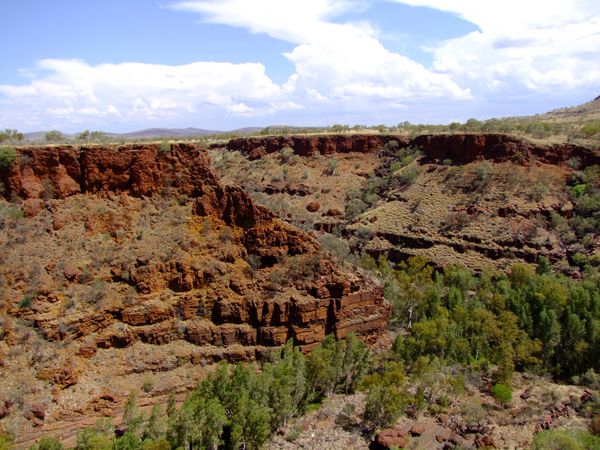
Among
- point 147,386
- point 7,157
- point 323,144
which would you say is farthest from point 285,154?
point 147,386

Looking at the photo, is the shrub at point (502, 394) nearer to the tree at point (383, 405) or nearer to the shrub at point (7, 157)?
the tree at point (383, 405)

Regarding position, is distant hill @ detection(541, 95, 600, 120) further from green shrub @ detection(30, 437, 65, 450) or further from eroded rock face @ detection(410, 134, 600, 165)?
green shrub @ detection(30, 437, 65, 450)

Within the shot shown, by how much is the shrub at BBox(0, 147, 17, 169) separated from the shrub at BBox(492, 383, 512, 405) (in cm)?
2917

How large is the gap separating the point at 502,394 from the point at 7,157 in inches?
1167

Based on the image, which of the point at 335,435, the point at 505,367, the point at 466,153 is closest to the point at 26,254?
the point at 335,435

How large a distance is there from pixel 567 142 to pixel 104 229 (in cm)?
5181

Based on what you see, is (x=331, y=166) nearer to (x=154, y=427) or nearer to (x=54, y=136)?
(x=54, y=136)

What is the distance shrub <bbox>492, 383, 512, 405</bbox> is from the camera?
27.8 m

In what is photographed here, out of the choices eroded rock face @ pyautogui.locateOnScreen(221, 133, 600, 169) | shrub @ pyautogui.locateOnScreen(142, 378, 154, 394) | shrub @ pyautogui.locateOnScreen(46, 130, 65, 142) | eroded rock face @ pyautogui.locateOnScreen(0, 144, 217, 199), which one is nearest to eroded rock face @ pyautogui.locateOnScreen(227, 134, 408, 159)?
eroded rock face @ pyautogui.locateOnScreen(221, 133, 600, 169)

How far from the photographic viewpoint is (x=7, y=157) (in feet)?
91.0

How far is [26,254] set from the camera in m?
26.0

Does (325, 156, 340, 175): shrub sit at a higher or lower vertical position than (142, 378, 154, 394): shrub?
higher

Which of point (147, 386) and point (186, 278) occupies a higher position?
point (186, 278)

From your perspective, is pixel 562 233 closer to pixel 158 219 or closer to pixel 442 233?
pixel 442 233
